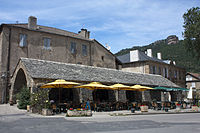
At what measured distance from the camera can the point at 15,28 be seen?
26.2 m

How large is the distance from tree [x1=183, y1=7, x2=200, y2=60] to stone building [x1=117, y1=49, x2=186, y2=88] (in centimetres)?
1140

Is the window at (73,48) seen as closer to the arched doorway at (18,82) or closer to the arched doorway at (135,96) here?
the arched doorway at (135,96)

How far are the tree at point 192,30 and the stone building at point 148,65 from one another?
1140 centimetres

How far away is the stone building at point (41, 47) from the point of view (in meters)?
25.0

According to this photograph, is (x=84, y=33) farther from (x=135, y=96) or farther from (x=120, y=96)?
(x=120, y=96)

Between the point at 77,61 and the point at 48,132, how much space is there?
80.9 ft

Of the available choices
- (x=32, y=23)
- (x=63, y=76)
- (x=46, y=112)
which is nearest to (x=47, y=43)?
(x=32, y=23)

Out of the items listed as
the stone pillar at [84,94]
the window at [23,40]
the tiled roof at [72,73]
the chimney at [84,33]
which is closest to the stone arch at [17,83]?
the tiled roof at [72,73]

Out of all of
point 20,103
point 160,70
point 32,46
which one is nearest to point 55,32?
point 32,46

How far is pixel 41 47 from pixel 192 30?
20.0 metres

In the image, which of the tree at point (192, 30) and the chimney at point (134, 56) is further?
the chimney at point (134, 56)

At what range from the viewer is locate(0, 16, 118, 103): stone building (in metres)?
25.0

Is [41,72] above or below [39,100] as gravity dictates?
above

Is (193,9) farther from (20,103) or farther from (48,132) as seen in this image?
(48,132)
